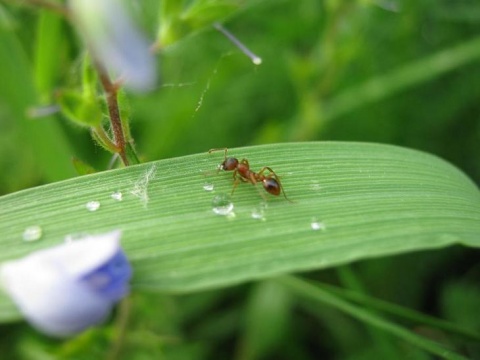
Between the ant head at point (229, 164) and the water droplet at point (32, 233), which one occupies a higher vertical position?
the ant head at point (229, 164)

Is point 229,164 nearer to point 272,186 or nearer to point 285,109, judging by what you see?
point 272,186

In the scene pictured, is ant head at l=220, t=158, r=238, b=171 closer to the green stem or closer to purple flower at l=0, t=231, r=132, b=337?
purple flower at l=0, t=231, r=132, b=337

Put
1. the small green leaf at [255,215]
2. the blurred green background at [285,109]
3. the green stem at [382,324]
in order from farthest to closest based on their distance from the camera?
the blurred green background at [285,109], the green stem at [382,324], the small green leaf at [255,215]

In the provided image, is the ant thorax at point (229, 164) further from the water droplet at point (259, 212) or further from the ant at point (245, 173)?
the water droplet at point (259, 212)

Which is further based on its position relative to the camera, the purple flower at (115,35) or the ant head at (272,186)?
the ant head at (272,186)

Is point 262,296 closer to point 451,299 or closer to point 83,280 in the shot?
point 451,299

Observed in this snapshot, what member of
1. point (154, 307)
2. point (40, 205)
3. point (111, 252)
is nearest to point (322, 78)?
point (154, 307)

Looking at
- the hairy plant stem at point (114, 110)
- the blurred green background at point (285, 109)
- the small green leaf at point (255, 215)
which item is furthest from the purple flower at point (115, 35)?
the blurred green background at point (285, 109)

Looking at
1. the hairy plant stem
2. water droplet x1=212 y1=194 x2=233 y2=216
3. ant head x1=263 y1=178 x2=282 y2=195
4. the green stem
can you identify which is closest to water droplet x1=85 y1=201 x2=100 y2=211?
the hairy plant stem
